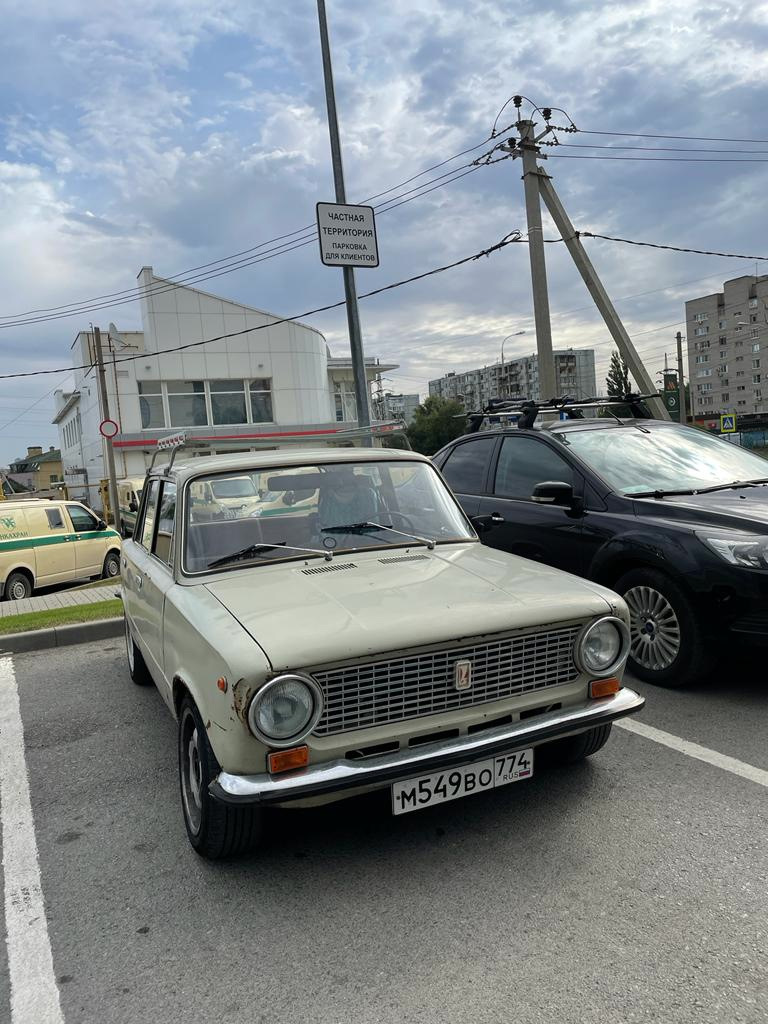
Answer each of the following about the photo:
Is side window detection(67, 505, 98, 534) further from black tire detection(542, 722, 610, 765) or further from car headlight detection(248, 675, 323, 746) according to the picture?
car headlight detection(248, 675, 323, 746)

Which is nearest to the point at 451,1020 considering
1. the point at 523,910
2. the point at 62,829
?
the point at 523,910

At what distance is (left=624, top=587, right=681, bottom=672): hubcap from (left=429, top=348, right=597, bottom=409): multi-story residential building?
227 feet

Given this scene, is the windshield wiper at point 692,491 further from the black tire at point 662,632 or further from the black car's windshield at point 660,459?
the black tire at point 662,632

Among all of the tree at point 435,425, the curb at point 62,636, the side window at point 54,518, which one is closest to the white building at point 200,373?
the side window at point 54,518

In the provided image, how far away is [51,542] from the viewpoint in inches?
488

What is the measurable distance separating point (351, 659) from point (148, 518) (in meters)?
2.83

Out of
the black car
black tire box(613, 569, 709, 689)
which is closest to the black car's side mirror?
the black car

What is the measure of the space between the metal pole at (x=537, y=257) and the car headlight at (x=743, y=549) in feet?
42.3

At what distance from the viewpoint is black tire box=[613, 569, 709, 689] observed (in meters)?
4.49

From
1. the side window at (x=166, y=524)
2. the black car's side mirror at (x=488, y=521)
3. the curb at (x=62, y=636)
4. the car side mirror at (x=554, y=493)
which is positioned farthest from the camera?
the curb at (x=62, y=636)

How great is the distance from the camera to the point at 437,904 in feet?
8.55

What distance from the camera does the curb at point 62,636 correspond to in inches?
273

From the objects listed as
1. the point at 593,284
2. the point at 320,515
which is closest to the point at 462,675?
the point at 320,515

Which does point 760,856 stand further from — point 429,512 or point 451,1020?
point 429,512
